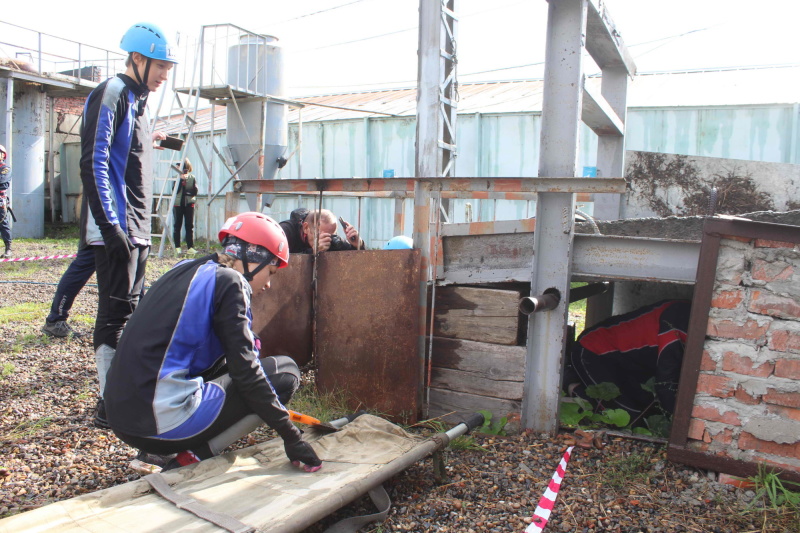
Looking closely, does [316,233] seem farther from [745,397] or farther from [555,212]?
[745,397]

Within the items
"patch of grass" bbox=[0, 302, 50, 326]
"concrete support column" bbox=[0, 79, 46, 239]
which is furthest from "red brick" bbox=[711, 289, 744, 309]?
"concrete support column" bbox=[0, 79, 46, 239]

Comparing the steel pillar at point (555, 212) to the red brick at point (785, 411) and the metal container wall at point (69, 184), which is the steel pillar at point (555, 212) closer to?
the red brick at point (785, 411)

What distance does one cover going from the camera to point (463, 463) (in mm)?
3590

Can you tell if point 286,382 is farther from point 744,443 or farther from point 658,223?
point 658,223

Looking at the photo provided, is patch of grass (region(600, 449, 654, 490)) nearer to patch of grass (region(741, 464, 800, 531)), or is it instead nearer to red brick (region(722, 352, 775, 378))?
patch of grass (region(741, 464, 800, 531))

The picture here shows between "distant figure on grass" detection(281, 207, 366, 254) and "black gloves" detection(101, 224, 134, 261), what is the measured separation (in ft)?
4.57

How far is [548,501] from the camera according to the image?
3109mm

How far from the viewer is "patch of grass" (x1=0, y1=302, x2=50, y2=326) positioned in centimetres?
651

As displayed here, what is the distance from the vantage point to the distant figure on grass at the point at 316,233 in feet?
15.4

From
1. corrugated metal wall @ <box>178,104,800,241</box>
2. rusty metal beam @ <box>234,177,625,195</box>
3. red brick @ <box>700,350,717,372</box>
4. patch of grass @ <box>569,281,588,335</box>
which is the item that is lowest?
patch of grass @ <box>569,281,588,335</box>

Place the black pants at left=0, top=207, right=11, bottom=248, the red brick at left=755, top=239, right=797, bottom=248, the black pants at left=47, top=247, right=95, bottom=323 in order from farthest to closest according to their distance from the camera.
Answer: the black pants at left=0, top=207, right=11, bottom=248 < the black pants at left=47, top=247, right=95, bottom=323 < the red brick at left=755, top=239, right=797, bottom=248

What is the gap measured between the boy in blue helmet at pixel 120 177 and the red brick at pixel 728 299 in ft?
10.7

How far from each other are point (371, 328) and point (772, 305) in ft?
7.79

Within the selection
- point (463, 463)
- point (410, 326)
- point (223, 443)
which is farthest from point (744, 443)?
point (223, 443)
